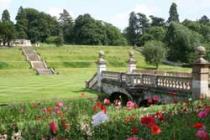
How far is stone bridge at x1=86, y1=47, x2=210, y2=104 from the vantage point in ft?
76.0

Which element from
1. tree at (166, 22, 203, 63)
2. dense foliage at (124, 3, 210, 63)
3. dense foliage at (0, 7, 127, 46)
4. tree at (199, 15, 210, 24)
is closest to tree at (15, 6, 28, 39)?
dense foliage at (0, 7, 127, 46)

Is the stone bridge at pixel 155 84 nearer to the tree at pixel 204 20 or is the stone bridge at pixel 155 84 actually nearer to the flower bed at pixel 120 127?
the flower bed at pixel 120 127

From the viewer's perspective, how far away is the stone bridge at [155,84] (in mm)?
23172

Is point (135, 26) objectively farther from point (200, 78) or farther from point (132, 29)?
point (200, 78)

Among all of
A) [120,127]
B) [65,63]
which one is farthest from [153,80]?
[65,63]

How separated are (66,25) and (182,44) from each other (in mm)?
73033

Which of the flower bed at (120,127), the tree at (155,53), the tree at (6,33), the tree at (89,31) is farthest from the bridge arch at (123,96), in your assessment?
the tree at (89,31)

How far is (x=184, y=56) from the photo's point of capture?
9050 cm

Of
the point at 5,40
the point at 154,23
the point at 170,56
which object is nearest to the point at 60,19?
the point at 154,23

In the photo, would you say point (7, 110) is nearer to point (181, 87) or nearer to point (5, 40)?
point (181, 87)

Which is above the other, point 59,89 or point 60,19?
point 60,19

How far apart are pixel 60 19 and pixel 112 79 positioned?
5130 inches

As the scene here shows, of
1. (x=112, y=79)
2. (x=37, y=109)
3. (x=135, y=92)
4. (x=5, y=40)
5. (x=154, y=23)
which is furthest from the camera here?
(x=154, y=23)

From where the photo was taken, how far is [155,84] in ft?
93.8
